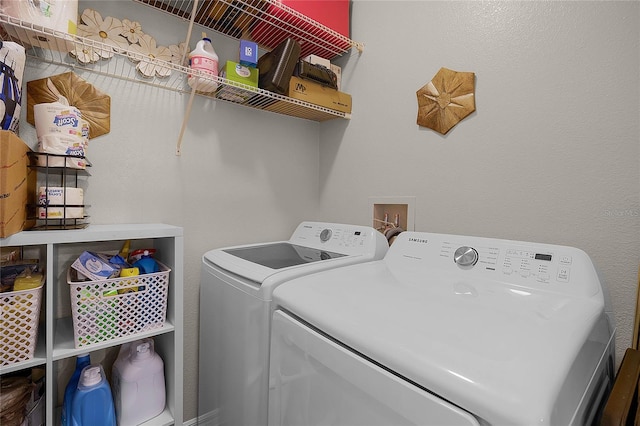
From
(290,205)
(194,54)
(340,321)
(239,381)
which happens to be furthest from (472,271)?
(194,54)

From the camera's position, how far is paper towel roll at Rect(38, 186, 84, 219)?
978 millimetres

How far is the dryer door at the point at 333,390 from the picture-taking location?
0.56m

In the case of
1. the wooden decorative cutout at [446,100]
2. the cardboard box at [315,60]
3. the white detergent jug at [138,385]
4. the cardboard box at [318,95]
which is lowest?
the white detergent jug at [138,385]

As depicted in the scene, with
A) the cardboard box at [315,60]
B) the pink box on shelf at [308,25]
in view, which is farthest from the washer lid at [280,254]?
the pink box on shelf at [308,25]

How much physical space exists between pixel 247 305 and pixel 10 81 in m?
1.01

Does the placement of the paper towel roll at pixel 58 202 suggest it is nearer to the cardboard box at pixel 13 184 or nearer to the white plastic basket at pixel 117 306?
the cardboard box at pixel 13 184

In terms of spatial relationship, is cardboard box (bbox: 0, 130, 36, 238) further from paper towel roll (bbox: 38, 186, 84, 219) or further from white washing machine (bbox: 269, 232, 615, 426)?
white washing machine (bbox: 269, 232, 615, 426)

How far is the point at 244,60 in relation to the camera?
1.43 metres

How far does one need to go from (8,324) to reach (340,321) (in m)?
0.99

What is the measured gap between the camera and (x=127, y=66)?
4.53ft

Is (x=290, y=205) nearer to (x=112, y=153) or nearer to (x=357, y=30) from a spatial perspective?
(x=112, y=153)

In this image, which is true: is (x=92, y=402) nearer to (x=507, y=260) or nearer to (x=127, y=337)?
(x=127, y=337)

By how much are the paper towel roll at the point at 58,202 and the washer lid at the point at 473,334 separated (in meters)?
0.75

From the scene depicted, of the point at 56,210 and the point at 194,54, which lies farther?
the point at 194,54
